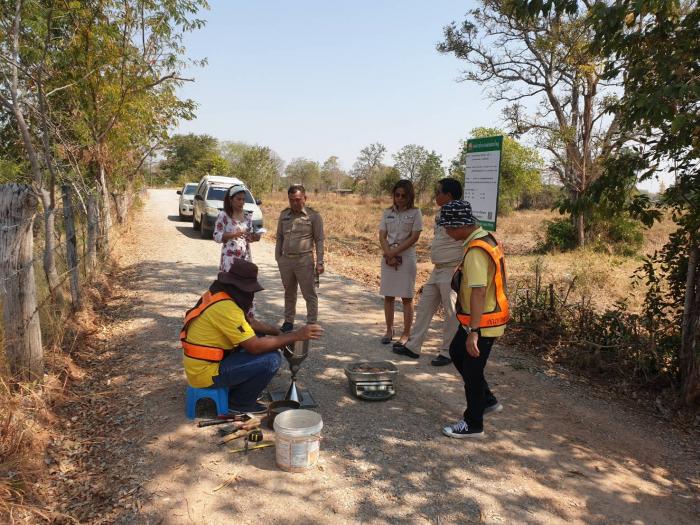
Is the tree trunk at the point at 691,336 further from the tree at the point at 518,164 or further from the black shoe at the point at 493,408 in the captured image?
the tree at the point at 518,164

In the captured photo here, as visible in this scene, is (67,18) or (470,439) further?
(67,18)

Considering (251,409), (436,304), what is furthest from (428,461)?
(436,304)

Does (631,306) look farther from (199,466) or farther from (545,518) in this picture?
(199,466)

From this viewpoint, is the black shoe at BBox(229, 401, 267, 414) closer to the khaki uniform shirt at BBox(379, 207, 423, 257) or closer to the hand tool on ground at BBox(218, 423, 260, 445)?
the hand tool on ground at BBox(218, 423, 260, 445)

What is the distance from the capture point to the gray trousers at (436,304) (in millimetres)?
4806

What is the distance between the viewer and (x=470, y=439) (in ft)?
11.9

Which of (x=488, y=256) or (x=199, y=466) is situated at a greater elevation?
(x=488, y=256)

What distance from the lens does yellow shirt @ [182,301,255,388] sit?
11.3ft

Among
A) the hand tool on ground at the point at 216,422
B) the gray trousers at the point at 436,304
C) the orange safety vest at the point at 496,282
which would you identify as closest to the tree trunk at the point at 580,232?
the gray trousers at the point at 436,304

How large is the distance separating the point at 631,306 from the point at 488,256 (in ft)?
21.0

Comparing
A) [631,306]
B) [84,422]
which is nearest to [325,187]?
[631,306]

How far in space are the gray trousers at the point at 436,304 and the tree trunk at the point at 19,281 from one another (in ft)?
11.0

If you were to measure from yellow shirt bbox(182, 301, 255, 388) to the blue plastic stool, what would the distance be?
57mm

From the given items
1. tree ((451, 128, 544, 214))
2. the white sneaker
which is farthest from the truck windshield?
tree ((451, 128, 544, 214))
